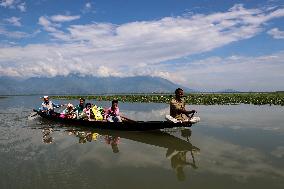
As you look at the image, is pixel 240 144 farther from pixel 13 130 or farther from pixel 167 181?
pixel 13 130

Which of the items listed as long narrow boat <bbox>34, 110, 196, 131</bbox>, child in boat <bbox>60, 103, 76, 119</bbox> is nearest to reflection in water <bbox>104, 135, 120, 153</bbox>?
long narrow boat <bbox>34, 110, 196, 131</bbox>

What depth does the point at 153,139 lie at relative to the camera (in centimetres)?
1641

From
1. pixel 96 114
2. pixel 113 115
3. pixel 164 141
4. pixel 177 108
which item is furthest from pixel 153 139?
pixel 96 114

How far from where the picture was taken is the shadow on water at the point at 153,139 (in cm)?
1184

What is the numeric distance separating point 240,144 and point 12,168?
932 cm

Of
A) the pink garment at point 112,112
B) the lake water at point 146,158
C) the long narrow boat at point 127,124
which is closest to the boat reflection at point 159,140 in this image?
the lake water at point 146,158

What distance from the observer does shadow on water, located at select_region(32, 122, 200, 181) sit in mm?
11837

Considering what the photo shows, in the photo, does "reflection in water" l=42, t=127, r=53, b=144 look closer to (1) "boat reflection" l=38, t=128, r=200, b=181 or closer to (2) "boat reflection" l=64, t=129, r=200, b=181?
(1) "boat reflection" l=38, t=128, r=200, b=181

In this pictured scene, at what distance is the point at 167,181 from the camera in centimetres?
948

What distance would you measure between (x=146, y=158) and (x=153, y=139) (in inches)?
159

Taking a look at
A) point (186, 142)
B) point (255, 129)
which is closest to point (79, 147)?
point (186, 142)

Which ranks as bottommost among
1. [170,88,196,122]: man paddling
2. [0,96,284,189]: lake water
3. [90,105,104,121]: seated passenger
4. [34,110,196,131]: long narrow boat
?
[0,96,284,189]: lake water

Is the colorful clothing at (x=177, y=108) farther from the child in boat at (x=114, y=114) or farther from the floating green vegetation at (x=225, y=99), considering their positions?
the floating green vegetation at (x=225, y=99)

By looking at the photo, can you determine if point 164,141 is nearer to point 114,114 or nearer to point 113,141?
point 113,141
